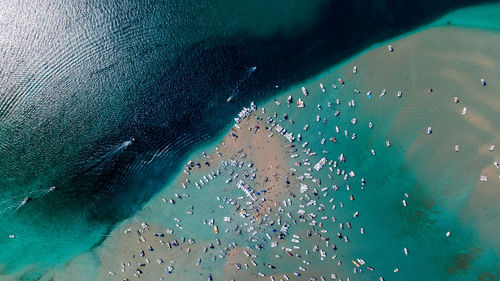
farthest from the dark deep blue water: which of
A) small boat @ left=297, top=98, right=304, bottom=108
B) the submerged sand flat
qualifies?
the submerged sand flat

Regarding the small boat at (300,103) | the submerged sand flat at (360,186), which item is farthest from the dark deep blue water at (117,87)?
the submerged sand flat at (360,186)

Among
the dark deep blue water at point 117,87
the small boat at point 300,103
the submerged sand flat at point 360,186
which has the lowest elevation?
the submerged sand flat at point 360,186

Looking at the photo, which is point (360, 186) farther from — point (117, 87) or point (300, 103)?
point (117, 87)

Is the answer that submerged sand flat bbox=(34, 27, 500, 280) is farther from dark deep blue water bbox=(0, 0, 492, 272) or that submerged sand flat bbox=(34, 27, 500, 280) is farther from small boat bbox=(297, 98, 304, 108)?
dark deep blue water bbox=(0, 0, 492, 272)

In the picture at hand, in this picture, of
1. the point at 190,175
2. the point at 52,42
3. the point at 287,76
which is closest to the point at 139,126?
the point at 190,175

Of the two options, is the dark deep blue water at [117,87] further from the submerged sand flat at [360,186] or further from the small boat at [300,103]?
the submerged sand flat at [360,186]

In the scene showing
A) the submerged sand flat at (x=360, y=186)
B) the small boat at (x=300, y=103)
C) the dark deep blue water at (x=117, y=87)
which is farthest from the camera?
the dark deep blue water at (x=117, y=87)
